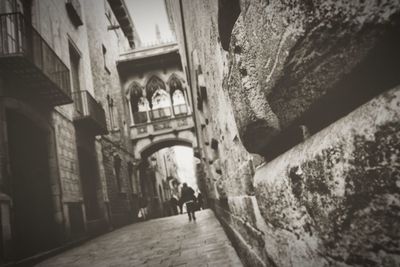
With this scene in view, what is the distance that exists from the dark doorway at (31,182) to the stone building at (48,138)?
2 cm

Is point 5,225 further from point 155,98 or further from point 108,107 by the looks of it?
point 155,98

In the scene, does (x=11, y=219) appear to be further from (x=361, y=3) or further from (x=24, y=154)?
(x=361, y=3)

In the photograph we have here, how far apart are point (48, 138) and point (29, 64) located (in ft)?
7.48

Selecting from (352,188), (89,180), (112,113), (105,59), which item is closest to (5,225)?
(89,180)

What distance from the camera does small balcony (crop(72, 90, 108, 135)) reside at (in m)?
9.69

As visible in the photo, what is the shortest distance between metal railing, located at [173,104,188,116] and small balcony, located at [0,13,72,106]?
495 inches

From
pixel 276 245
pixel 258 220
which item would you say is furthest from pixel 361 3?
pixel 258 220

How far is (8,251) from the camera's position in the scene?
16.5ft

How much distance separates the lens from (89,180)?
10883 millimetres

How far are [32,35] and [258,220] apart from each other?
725 cm

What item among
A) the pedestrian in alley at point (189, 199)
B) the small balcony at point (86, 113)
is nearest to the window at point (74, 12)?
the small balcony at point (86, 113)

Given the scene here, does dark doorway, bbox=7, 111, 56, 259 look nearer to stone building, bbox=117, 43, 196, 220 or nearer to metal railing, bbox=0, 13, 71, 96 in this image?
metal railing, bbox=0, 13, 71, 96

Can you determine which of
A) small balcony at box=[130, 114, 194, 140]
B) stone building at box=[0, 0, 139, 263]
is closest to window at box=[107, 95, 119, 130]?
stone building at box=[0, 0, 139, 263]

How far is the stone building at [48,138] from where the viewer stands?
5988 millimetres
